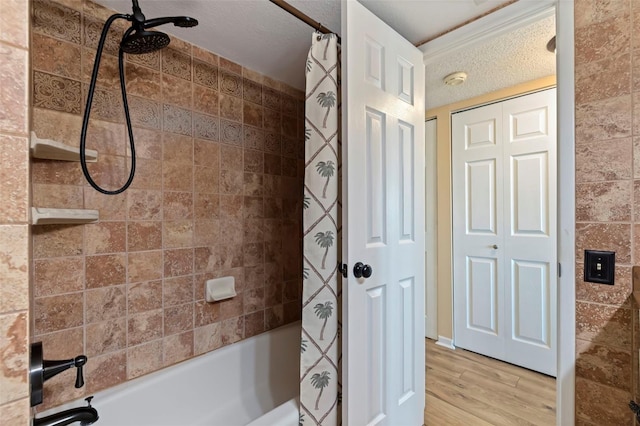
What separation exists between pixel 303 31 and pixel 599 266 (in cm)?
168

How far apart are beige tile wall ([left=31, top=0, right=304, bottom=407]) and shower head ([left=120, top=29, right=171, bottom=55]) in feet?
0.73

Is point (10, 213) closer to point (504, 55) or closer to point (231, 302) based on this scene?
point (231, 302)

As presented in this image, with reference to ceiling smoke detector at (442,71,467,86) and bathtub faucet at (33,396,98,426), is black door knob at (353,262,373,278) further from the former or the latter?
ceiling smoke detector at (442,71,467,86)

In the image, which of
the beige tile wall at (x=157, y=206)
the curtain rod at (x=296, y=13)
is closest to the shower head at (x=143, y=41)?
the beige tile wall at (x=157, y=206)

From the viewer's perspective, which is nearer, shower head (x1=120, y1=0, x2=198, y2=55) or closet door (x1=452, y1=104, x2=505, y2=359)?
Answer: shower head (x1=120, y1=0, x2=198, y2=55)

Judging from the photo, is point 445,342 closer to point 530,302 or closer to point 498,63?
point 530,302

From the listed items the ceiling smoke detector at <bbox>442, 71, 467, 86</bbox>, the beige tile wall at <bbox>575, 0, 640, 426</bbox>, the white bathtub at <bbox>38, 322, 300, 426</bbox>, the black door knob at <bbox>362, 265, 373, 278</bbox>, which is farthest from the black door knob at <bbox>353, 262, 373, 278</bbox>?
the ceiling smoke detector at <bbox>442, 71, 467, 86</bbox>

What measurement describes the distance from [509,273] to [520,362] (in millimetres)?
696

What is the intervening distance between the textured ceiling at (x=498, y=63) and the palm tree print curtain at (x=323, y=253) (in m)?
0.79

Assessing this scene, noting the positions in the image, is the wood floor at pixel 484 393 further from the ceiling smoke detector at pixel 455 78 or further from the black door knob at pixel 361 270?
the ceiling smoke detector at pixel 455 78

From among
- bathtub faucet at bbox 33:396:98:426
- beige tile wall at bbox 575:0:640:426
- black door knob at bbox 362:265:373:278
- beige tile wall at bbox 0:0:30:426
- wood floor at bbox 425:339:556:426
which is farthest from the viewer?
wood floor at bbox 425:339:556:426

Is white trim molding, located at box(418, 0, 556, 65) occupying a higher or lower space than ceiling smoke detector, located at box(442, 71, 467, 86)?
lower

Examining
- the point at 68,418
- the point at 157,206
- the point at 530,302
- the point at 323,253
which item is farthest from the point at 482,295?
the point at 68,418

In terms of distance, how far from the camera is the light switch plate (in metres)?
0.99
